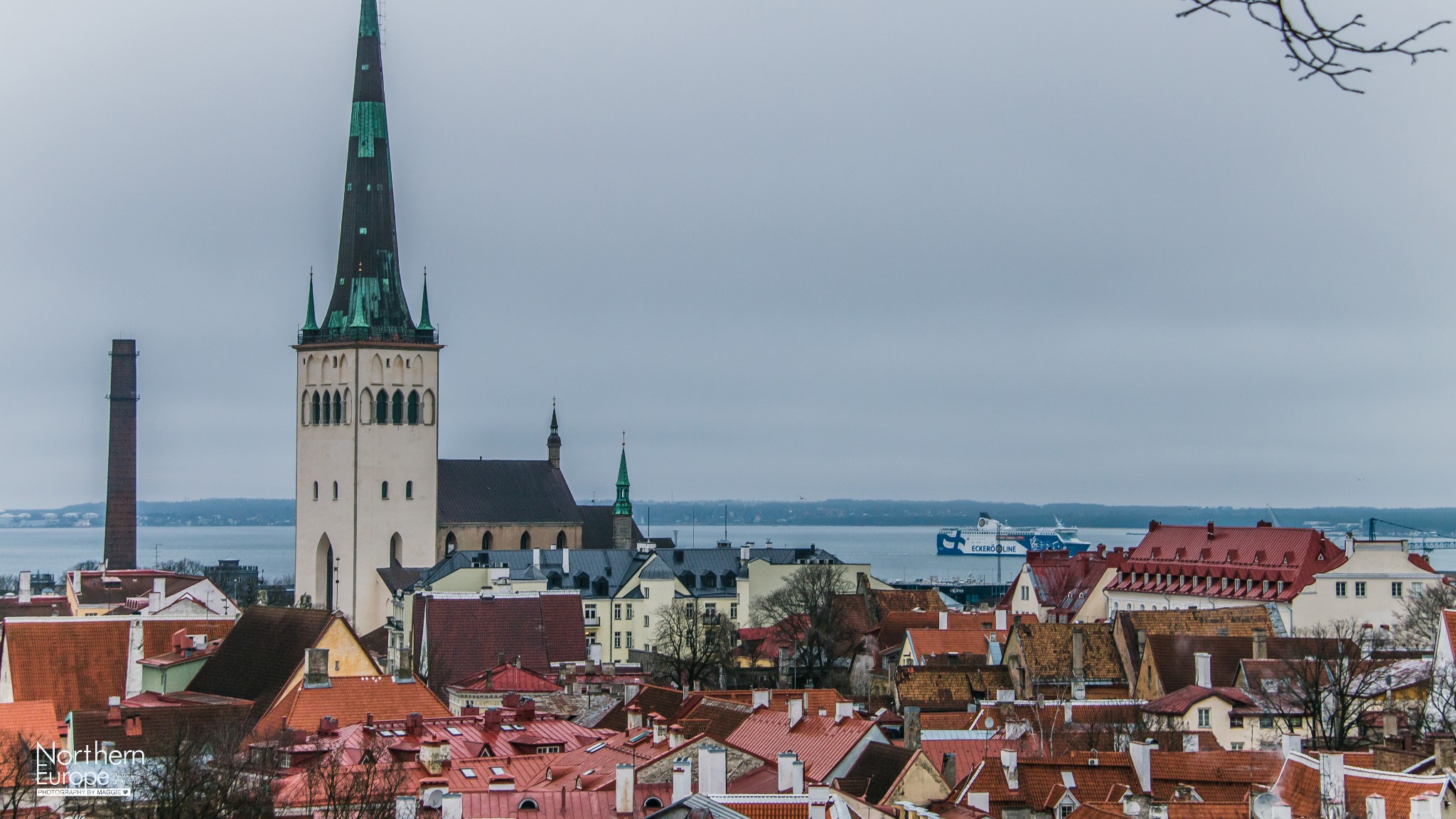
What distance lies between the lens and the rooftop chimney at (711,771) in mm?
38250

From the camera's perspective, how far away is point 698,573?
102 meters

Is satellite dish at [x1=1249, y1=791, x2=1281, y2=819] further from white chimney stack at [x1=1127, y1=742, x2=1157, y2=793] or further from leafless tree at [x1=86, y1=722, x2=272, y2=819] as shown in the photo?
leafless tree at [x1=86, y1=722, x2=272, y2=819]

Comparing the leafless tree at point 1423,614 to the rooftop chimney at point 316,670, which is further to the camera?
the leafless tree at point 1423,614

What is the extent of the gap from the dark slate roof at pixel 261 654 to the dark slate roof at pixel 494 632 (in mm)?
15222

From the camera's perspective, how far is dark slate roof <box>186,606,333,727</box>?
54.3 metres

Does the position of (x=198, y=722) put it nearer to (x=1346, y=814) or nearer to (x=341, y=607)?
(x=1346, y=814)

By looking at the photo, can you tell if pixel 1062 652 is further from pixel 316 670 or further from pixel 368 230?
pixel 368 230

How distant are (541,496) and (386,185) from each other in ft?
62.3

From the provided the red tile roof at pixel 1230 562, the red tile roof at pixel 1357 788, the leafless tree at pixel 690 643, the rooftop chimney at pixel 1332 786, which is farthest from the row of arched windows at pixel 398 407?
the rooftop chimney at pixel 1332 786

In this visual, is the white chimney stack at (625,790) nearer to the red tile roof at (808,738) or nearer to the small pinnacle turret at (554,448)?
the red tile roof at (808,738)

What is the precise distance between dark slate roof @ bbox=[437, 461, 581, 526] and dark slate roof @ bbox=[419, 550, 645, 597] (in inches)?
441

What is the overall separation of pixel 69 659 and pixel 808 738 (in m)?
22.7

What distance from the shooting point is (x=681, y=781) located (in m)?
36.3

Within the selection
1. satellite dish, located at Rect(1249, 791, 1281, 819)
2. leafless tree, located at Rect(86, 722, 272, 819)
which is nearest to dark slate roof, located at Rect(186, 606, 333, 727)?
leafless tree, located at Rect(86, 722, 272, 819)
